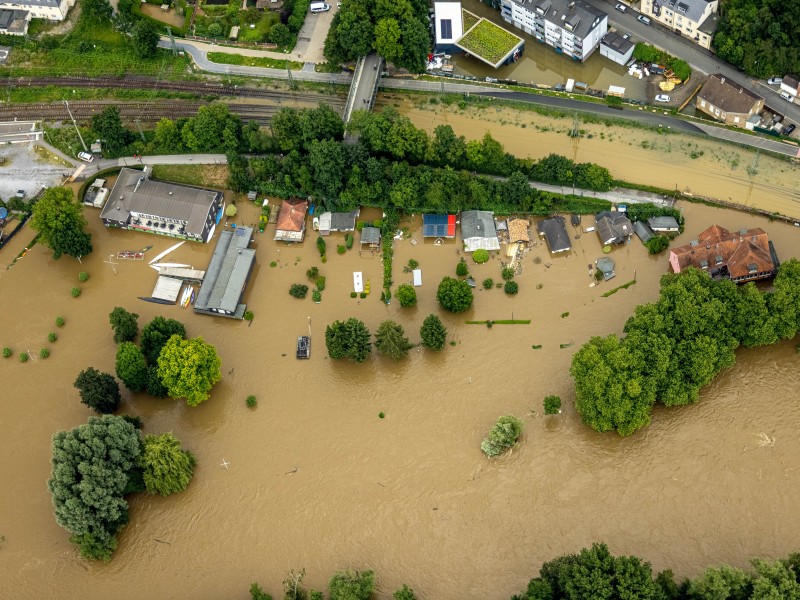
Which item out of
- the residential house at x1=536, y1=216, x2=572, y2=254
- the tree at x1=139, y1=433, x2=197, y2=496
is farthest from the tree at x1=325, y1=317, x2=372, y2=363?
the residential house at x1=536, y1=216, x2=572, y2=254

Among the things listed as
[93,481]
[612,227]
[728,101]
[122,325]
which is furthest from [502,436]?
[728,101]

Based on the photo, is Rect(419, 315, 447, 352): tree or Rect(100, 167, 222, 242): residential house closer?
Rect(419, 315, 447, 352): tree

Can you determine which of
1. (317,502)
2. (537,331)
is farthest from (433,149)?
(317,502)

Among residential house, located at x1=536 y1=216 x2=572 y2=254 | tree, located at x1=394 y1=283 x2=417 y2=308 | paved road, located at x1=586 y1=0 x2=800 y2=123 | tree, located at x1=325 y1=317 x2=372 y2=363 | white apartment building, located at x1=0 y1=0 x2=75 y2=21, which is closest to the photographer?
tree, located at x1=325 y1=317 x2=372 y2=363

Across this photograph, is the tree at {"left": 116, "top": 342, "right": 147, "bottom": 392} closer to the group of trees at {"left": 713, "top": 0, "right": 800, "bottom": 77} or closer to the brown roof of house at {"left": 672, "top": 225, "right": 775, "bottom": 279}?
the brown roof of house at {"left": 672, "top": 225, "right": 775, "bottom": 279}

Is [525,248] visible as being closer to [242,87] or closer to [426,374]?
[426,374]

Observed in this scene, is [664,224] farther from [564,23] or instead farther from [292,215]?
[292,215]

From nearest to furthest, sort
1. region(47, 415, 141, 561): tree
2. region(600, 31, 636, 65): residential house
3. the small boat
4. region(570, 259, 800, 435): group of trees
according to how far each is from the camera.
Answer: region(47, 415, 141, 561): tree
region(570, 259, 800, 435): group of trees
the small boat
region(600, 31, 636, 65): residential house

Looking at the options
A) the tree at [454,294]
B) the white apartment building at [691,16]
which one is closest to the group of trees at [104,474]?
the tree at [454,294]
